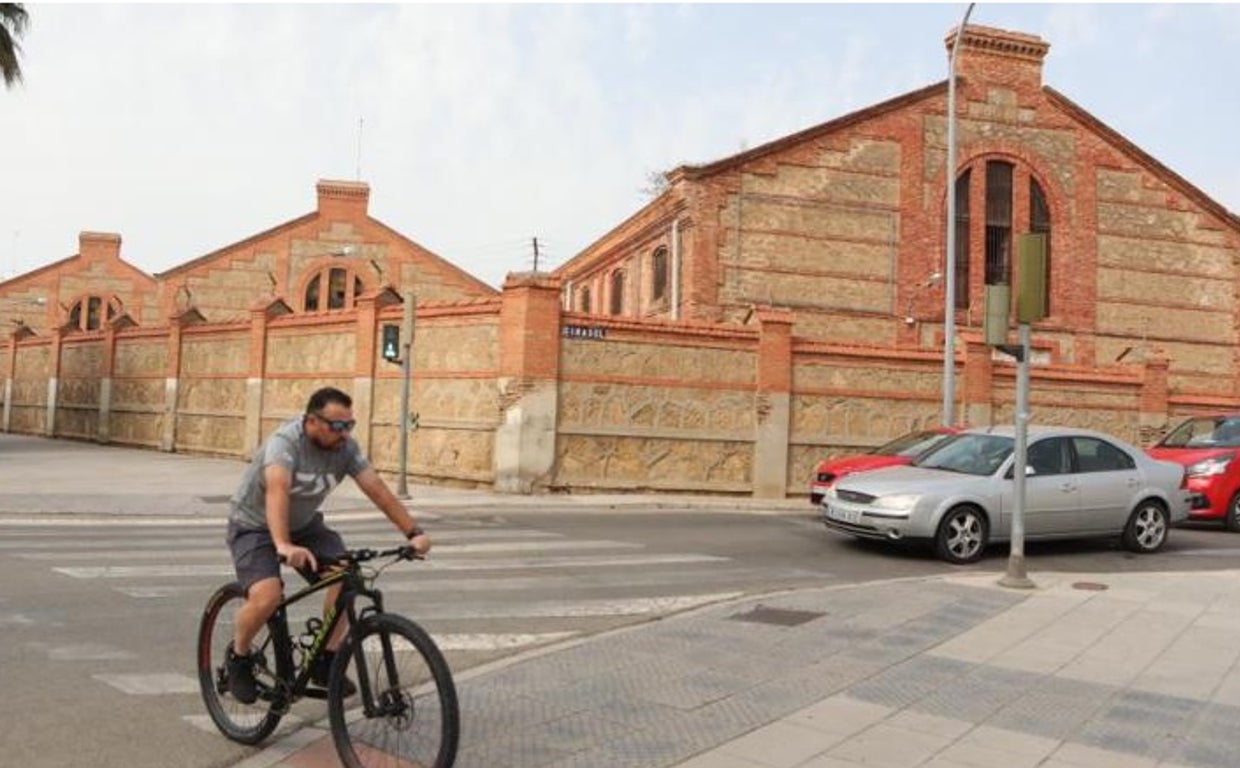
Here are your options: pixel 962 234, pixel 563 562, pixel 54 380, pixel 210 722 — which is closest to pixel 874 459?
pixel 563 562

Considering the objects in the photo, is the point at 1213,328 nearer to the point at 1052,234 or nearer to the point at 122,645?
the point at 1052,234

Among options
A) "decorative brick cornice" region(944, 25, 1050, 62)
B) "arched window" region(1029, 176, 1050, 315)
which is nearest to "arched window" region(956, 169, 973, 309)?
"arched window" region(1029, 176, 1050, 315)

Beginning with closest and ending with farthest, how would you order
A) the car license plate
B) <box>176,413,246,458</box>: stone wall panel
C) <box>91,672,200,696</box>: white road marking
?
<box>91,672,200,696</box>: white road marking < the car license plate < <box>176,413,246,458</box>: stone wall panel

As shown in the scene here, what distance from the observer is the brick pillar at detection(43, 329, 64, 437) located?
120 ft

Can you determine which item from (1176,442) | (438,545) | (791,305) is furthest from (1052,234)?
(438,545)

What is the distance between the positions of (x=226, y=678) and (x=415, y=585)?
427 cm

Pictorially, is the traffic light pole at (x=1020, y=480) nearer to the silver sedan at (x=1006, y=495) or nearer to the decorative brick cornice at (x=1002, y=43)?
the silver sedan at (x=1006, y=495)

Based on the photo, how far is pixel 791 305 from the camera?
27.2m

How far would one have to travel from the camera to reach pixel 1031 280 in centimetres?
941

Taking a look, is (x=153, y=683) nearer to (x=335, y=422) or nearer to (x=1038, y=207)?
(x=335, y=422)

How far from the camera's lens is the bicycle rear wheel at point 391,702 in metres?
4.03

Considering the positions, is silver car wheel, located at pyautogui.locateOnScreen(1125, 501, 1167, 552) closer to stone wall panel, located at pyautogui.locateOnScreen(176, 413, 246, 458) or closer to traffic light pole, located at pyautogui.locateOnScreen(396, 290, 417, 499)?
traffic light pole, located at pyautogui.locateOnScreen(396, 290, 417, 499)

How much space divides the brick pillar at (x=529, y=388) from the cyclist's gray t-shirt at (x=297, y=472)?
561 inches

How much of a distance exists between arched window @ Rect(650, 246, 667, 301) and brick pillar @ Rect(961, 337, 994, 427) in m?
9.03
